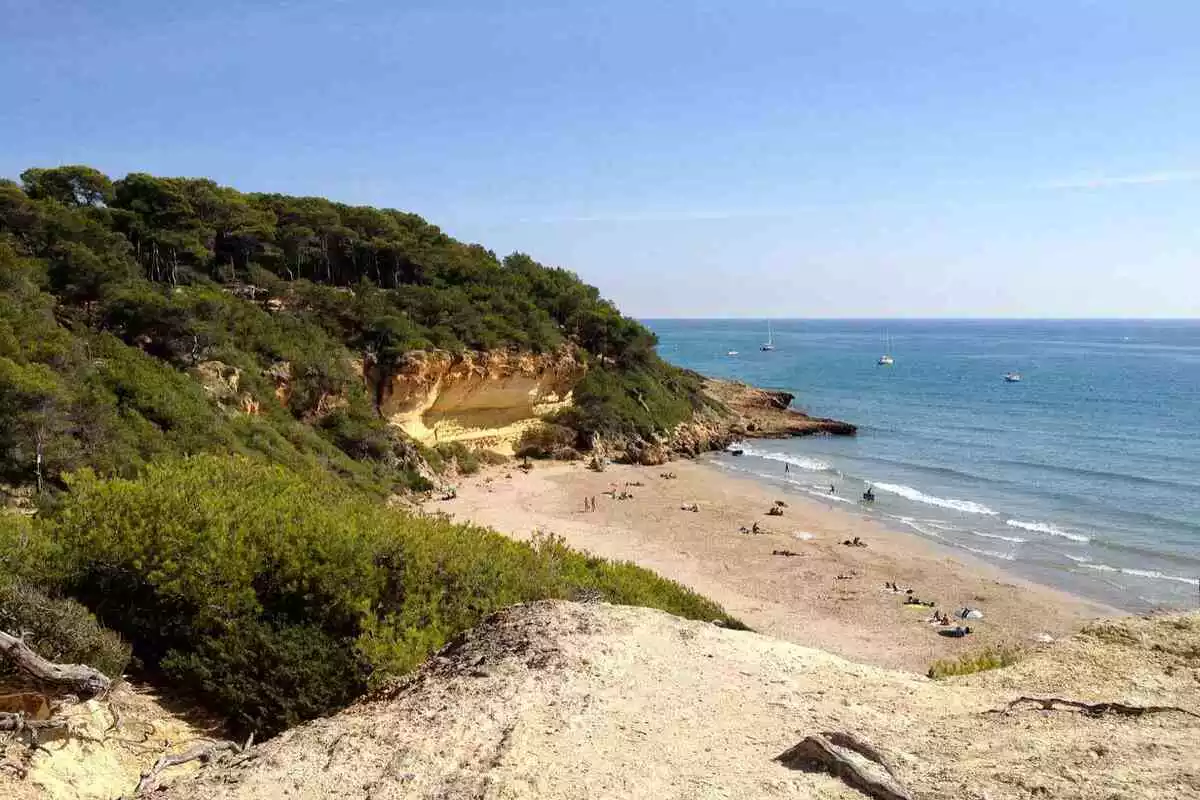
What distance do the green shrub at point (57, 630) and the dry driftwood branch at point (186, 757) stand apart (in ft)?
5.19

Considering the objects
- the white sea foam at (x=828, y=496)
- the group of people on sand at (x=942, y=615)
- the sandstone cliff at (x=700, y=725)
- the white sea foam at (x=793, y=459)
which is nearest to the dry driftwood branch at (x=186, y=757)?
the sandstone cliff at (x=700, y=725)

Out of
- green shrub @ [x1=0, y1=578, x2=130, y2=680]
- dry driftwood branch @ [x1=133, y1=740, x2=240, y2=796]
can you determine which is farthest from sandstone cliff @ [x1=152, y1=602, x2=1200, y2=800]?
green shrub @ [x1=0, y1=578, x2=130, y2=680]

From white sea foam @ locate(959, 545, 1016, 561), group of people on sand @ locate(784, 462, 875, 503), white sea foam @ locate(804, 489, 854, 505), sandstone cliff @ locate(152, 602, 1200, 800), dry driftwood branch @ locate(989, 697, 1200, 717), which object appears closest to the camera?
sandstone cliff @ locate(152, 602, 1200, 800)

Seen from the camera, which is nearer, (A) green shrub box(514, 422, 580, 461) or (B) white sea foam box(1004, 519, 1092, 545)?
(B) white sea foam box(1004, 519, 1092, 545)

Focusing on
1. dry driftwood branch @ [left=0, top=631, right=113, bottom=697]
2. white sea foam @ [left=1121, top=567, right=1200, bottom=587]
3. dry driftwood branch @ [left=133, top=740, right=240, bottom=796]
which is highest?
dry driftwood branch @ [left=0, top=631, right=113, bottom=697]

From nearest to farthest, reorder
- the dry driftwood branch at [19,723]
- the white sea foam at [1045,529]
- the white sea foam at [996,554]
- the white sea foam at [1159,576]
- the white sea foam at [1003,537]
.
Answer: the dry driftwood branch at [19,723], the white sea foam at [1159,576], the white sea foam at [996,554], the white sea foam at [1045,529], the white sea foam at [1003,537]

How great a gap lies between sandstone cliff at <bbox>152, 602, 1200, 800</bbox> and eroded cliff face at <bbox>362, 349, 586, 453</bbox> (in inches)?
1079

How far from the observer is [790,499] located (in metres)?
36.3

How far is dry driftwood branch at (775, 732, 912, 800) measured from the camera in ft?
18.6

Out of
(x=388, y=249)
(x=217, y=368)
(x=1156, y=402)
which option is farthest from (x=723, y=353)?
(x=217, y=368)

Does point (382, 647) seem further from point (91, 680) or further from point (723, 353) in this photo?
point (723, 353)

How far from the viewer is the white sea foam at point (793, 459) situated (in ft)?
143

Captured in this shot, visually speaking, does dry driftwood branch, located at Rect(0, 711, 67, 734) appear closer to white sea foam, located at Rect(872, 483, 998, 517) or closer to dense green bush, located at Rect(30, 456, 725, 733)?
dense green bush, located at Rect(30, 456, 725, 733)

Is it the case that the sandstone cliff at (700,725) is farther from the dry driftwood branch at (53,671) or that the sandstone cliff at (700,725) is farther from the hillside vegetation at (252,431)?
the dry driftwood branch at (53,671)
